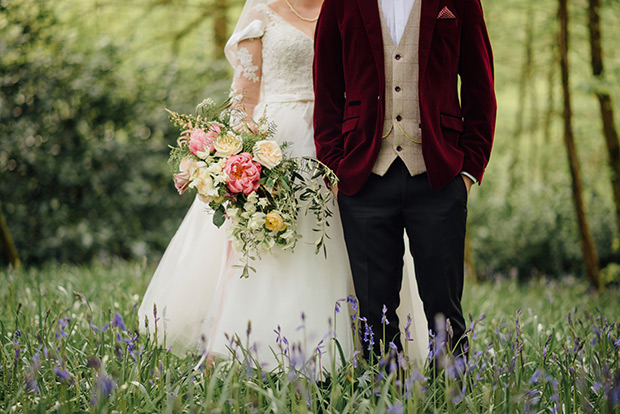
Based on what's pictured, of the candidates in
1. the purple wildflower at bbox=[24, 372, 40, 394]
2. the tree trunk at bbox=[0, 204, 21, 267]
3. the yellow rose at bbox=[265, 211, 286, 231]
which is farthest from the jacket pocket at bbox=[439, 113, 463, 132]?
the tree trunk at bbox=[0, 204, 21, 267]

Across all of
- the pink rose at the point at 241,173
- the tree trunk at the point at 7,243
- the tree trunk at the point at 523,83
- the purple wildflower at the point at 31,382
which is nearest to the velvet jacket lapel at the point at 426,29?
the pink rose at the point at 241,173

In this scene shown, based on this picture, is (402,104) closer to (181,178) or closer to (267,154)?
(267,154)

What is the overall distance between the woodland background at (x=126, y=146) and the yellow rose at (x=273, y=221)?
315 centimetres

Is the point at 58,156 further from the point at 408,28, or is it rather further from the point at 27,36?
the point at 408,28

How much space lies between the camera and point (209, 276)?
2.85 metres

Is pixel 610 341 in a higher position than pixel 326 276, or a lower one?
lower

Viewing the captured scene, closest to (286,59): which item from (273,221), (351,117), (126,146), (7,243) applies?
(351,117)

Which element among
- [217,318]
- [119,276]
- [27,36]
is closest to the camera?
[217,318]

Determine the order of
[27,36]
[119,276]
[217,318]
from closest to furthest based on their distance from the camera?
[217,318], [119,276], [27,36]

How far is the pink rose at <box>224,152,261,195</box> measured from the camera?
2.30 meters

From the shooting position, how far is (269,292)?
8.38ft

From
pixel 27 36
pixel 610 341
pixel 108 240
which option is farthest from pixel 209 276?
pixel 27 36

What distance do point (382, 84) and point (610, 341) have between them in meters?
1.58

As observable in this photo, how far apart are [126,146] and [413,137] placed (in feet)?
14.9
